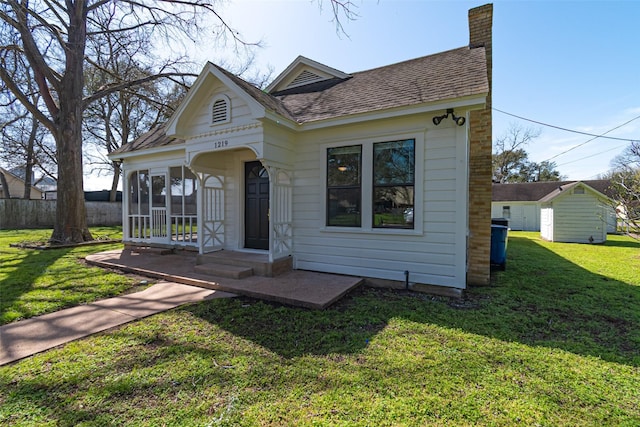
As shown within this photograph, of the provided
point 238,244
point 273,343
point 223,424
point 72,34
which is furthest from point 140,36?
point 223,424

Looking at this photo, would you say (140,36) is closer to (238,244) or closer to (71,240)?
(71,240)

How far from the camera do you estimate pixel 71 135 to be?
9852 millimetres

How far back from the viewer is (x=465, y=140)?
462 centimetres

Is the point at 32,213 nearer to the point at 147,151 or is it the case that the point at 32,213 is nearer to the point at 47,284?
the point at 147,151

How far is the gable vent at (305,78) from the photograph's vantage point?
8.50 metres

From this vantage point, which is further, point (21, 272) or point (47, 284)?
point (21, 272)

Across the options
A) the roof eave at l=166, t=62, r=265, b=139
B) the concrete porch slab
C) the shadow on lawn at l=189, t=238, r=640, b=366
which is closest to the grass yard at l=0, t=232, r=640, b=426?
the shadow on lawn at l=189, t=238, r=640, b=366

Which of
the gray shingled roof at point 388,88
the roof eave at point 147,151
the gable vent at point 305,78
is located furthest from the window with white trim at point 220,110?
the gable vent at point 305,78

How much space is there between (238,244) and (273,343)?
4.36m

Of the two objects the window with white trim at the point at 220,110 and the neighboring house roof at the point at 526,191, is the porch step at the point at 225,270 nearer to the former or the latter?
the window with white trim at the point at 220,110

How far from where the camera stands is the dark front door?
6868 millimetres

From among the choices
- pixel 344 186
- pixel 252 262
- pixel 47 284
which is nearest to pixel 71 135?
pixel 47 284

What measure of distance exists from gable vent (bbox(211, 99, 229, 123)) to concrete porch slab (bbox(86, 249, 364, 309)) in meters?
3.26

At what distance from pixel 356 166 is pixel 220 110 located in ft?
10.1
